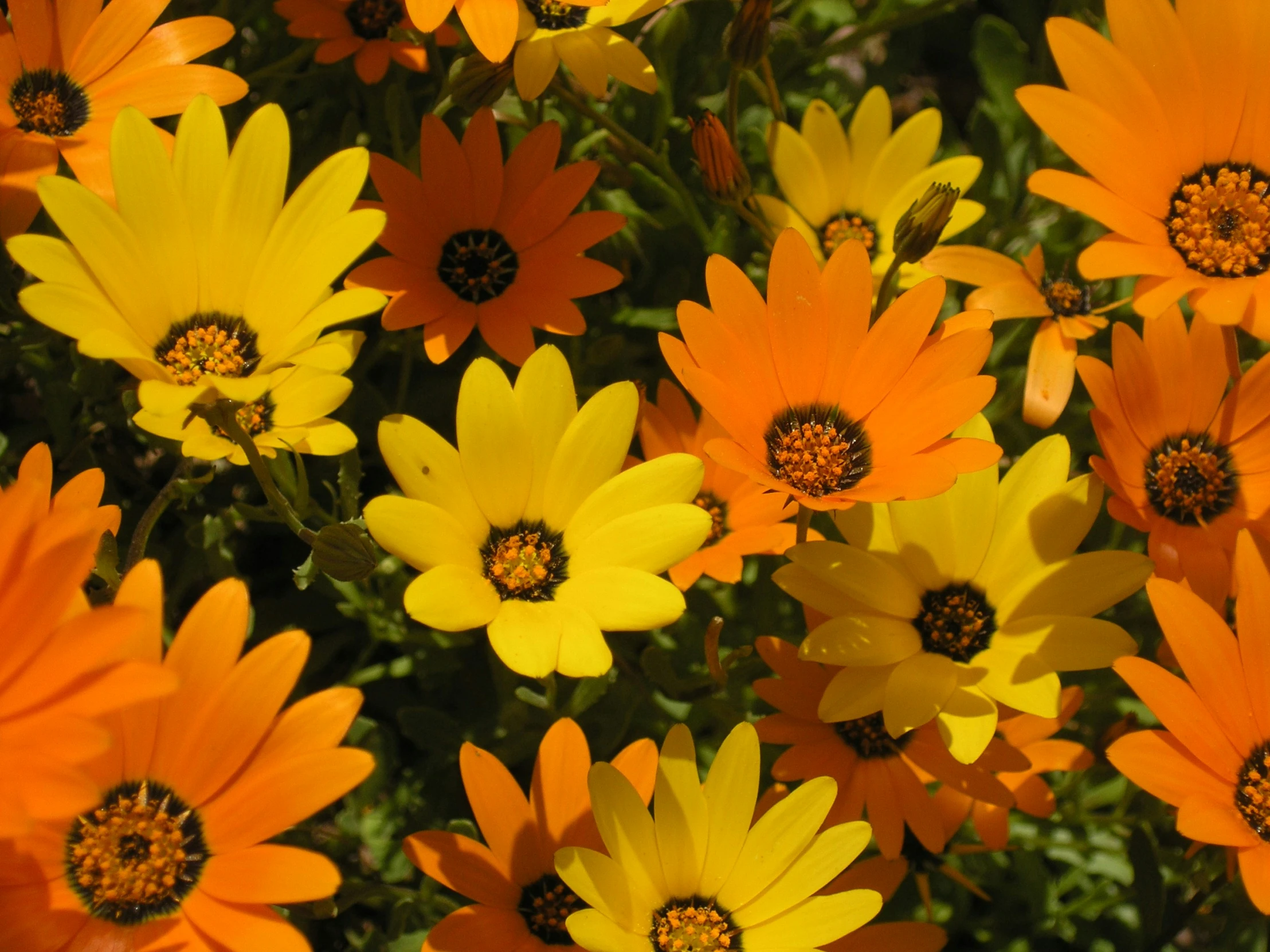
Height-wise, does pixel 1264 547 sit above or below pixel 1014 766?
above

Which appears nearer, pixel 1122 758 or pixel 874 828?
pixel 1122 758

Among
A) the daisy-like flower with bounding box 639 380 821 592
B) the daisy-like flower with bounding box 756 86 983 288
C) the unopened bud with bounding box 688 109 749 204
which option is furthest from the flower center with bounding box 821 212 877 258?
the daisy-like flower with bounding box 639 380 821 592

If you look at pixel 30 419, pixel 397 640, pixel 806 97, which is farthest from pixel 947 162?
pixel 30 419

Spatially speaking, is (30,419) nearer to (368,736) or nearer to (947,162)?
(368,736)

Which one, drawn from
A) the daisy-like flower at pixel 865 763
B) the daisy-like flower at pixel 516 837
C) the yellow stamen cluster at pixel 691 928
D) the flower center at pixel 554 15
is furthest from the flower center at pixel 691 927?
the flower center at pixel 554 15

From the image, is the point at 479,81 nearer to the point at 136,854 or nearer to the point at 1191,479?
the point at 136,854

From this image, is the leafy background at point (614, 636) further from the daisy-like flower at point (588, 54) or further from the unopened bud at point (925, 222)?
the unopened bud at point (925, 222)

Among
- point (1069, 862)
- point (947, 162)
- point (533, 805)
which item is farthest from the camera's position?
point (1069, 862)
